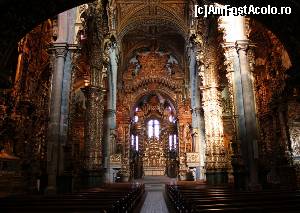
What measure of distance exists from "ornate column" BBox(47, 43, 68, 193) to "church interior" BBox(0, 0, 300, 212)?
0.04 meters

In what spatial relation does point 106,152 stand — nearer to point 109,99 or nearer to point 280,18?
point 109,99

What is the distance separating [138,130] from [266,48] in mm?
22550

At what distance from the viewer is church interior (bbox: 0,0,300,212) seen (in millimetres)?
4890

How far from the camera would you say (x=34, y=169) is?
13.9 metres

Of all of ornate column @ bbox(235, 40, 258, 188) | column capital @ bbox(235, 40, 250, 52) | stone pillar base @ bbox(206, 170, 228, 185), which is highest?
column capital @ bbox(235, 40, 250, 52)

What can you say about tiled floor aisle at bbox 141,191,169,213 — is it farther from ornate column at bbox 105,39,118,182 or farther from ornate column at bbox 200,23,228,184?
ornate column at bbox 105,39,118,182

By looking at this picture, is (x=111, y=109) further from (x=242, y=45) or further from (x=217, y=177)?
(x=242, y=45)

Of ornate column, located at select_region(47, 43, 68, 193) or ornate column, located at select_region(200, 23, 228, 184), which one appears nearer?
ornate column, located at select_region(47, 43, 68, 193)

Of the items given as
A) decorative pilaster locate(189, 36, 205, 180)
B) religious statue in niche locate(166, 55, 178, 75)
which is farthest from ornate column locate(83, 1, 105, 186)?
religious statue in niche locate(166, 55, 178, 75)

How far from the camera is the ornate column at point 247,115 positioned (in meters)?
8.95

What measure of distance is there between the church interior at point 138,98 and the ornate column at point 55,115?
4 cm

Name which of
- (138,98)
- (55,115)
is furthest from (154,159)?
(55,115)

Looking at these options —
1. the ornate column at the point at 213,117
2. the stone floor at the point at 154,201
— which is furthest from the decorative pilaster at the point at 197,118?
the ornate column at the point at 213,117

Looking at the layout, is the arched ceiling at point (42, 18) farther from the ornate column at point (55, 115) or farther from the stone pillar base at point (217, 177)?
the stone pillar base at point (217, 177)
